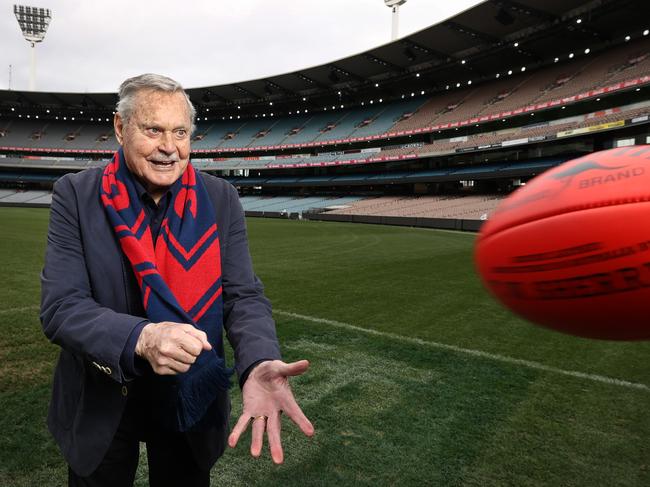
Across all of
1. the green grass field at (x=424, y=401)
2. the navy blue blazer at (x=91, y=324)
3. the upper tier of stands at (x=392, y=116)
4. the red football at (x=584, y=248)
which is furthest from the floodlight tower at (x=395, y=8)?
the navy blue blazer at (x=91, y=324)

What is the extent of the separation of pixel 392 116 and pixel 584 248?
44918 millimetres

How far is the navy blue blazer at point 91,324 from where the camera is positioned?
1.18 m

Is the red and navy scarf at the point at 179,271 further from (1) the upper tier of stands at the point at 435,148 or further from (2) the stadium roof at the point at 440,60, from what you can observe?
(2) the stadium roof at the point at 440,60

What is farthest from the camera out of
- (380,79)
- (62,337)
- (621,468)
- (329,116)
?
(329,116)

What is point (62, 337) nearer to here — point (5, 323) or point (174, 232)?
point (174, 232)

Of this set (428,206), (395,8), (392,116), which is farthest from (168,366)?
(395,8)

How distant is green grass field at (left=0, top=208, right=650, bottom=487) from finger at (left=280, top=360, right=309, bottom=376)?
54.3 inches

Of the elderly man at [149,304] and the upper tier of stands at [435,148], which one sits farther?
the upper tier of stands at [435,148]

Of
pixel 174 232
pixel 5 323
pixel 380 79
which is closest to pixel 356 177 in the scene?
pixel 380 79

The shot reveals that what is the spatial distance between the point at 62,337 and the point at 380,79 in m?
44.1

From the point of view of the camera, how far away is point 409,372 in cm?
383

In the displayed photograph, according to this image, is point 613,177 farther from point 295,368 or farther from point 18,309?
point 18,309

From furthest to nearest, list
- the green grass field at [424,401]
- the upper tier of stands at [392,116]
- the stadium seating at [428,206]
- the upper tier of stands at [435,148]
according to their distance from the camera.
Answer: the upper tier of stands at [392,116]
the stadium seating at [428,206]
the upper tier of stands at [435,148]
the green grass field at [424,401]

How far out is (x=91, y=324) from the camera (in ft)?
3.84
